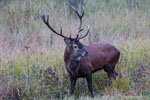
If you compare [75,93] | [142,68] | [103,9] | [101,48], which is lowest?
[75,93]

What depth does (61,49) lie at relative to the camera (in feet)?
28.2

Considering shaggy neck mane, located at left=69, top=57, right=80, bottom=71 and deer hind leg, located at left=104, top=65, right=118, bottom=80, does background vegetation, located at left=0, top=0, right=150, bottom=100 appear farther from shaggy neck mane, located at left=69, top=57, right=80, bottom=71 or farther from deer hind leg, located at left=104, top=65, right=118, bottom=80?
shaggy neck mane, located at left=69, top=57, right=80, bottom=71

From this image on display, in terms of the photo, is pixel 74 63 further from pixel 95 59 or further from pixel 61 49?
pixel 61 49

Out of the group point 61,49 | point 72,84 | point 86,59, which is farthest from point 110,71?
point 61,49

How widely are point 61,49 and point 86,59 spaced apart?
1563 mm

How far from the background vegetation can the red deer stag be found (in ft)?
1.09

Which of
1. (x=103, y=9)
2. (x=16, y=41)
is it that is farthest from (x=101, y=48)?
(x=103, y=9)

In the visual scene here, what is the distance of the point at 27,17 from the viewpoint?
12398 millimetres

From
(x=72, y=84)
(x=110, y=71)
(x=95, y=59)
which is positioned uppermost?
(x=95, y=59)

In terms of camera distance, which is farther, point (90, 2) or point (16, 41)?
point (90, 2)

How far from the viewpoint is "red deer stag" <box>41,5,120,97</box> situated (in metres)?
6.79

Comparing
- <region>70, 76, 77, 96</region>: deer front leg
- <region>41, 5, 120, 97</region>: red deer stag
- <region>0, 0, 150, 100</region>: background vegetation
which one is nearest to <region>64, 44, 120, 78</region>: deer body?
<region>41, 5, 120, 97</region>: red deer stag

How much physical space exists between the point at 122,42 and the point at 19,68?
2771 millimetres

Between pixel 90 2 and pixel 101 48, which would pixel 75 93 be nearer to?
pixel 101 48
